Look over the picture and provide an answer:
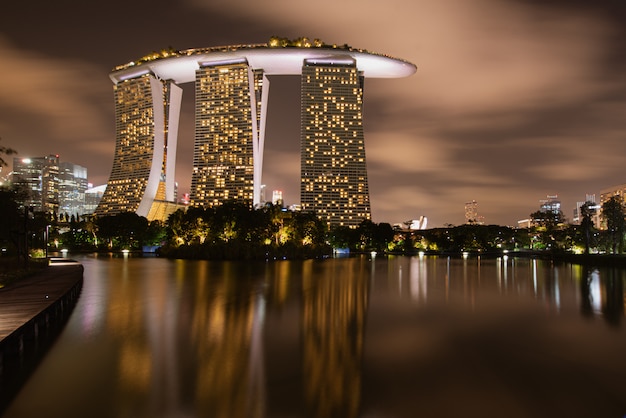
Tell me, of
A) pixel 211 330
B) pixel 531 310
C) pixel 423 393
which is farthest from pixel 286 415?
pixel 531 310

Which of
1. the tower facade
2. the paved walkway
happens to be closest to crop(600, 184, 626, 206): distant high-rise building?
the tower facade

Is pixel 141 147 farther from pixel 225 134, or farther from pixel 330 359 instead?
pixel 330 359

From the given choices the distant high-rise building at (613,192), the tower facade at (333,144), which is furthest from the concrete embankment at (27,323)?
the distant high-rise building at (613,192)

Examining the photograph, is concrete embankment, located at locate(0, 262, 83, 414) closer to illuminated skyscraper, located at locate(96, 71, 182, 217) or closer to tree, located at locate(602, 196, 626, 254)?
tree, located at locate(602, 196, 626, 254)

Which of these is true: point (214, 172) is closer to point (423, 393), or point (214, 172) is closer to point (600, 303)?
point (600, 303)

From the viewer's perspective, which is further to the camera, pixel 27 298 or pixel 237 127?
pixel 237 127

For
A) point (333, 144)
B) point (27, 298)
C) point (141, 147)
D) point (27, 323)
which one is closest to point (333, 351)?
point (27, 323)

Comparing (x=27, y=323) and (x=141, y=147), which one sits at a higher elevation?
(x=141, y=147)

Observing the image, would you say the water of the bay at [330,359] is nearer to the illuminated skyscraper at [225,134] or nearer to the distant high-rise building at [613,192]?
the illuminated skyscraper at [225,134]
